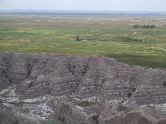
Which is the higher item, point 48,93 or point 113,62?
point 113,62

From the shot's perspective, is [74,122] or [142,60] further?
[142,60]

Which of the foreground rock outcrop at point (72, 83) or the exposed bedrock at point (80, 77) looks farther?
the exposed bedrock at point (80, 77)

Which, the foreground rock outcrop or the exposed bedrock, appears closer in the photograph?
the foreground rock outcrop

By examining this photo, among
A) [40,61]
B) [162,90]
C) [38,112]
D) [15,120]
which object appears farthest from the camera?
[40,61]

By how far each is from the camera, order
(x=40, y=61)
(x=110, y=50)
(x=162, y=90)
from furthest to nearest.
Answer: (x=110, y=50), (x=40, y=61), (x=162, y=90)

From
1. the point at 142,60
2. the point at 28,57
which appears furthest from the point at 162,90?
the point at 28,57

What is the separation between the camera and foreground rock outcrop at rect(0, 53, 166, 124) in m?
63.3

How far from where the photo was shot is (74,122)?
45.1 m

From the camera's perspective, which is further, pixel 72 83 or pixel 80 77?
pixel 80 77

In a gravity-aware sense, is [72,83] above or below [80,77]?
below

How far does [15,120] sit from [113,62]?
30.6 meters

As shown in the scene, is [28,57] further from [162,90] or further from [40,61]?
[162,90]

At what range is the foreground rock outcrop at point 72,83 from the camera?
63312 millimetres

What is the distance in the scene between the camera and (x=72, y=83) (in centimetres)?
7094
